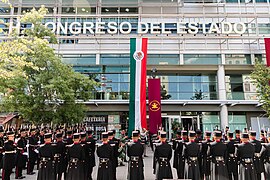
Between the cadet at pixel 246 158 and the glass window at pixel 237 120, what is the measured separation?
48.2 ft

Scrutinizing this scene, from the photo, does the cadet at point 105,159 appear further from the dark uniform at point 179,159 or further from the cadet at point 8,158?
the cadet at point 8,158

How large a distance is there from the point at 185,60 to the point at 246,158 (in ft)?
49.4

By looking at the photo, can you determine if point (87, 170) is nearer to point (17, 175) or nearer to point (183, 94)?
point (17, 175)

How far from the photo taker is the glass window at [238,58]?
2108 centimetres

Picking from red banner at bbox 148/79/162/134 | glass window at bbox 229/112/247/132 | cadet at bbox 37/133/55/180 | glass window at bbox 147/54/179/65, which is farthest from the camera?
glass window at bbox 147/54/179/65

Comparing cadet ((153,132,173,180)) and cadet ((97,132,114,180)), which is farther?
cadet ((153,132,173,180))

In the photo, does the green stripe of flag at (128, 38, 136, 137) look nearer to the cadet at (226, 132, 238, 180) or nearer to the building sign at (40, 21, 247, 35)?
the building sign at (40, 21, 247, 35)

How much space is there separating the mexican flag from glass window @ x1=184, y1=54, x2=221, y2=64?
16.4ft

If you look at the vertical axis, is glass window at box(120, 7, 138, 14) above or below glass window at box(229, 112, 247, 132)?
above

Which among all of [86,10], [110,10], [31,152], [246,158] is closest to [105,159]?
[246,158]

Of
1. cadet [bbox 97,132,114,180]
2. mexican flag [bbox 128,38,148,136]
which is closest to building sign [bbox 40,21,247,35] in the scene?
→ mexican flag [bbox 128,38,148,136]

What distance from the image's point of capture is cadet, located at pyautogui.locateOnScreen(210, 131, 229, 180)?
7218mm

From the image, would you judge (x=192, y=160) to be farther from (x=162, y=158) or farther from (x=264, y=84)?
(x=264, y=84)

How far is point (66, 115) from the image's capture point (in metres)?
14.3
